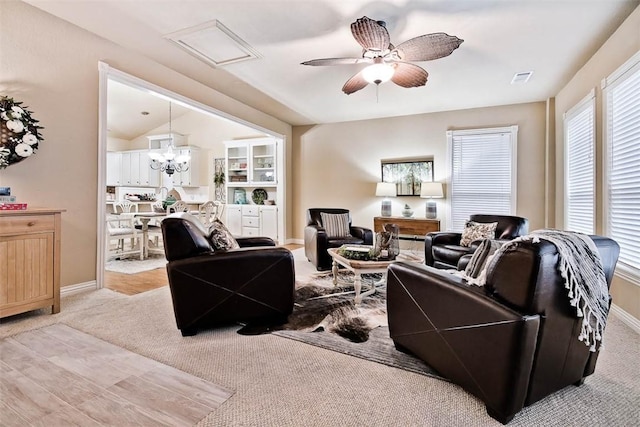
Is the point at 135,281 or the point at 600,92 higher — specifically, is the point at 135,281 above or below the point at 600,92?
below

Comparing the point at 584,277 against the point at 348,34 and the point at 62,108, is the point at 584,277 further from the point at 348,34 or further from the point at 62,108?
the point at 62,108

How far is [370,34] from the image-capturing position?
2.33m

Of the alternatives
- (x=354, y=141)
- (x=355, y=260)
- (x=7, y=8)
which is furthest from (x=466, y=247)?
(x=7, y=8)

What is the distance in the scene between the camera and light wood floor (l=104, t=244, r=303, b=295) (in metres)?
3.24

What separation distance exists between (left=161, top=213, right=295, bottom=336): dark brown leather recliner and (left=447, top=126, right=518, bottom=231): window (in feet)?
13.7

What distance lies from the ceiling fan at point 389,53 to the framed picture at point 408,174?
8.62ft

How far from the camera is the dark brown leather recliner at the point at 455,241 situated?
3461mm

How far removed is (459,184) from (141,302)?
510 cm

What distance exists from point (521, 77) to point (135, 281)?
551cm

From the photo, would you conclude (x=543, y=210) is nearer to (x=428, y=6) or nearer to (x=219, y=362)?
(x=428, y=6)

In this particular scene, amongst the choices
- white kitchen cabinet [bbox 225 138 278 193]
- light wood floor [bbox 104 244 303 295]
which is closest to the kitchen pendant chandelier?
white kitchen cabinet [bbox 225 138 278 193]

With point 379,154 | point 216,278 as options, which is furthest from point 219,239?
point 379,154

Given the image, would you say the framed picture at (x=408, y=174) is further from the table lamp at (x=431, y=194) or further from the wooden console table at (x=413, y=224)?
the wooden console table at (x=413, y=224)

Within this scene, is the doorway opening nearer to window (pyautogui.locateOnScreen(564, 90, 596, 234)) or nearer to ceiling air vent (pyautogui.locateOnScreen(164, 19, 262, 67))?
ceiling air vent (pyautogui.locateOnScreen(164, 19, 262, 67))
